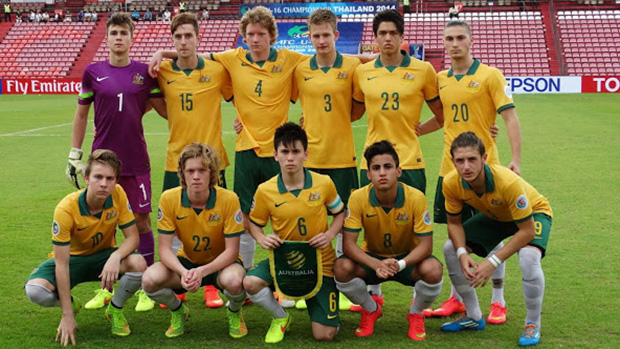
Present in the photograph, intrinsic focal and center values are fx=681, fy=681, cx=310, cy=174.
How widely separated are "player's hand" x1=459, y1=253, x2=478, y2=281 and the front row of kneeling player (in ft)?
0.03

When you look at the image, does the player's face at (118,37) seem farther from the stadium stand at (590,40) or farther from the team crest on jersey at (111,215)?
the stadium stand at (590,40)

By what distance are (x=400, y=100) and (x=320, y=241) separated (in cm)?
126

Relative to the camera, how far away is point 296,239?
454 centimetres

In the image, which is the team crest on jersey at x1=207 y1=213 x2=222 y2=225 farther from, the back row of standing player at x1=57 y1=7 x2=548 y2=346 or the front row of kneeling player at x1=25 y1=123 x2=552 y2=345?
the back row of standing player at x1=57 y1=7 x2=548 y2=346

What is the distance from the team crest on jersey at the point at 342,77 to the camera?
16.9ft

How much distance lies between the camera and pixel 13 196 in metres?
9.23

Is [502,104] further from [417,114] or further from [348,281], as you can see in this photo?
[348,281]

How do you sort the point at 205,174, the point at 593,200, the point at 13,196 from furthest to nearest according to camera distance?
the point at 13,196, the point at 593,200, the point at 205,174

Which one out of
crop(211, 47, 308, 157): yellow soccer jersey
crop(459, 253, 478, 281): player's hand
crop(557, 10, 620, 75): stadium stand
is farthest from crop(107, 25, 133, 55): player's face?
crop(557, 10, 620, 75): stadium stand

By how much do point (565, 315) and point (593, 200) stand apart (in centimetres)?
420

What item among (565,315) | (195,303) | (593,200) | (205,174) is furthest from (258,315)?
(593,200)

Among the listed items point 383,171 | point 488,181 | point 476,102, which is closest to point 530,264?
point 488,181

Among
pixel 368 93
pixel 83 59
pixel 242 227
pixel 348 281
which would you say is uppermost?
pixel 83 59

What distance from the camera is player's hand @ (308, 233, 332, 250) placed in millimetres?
4379
